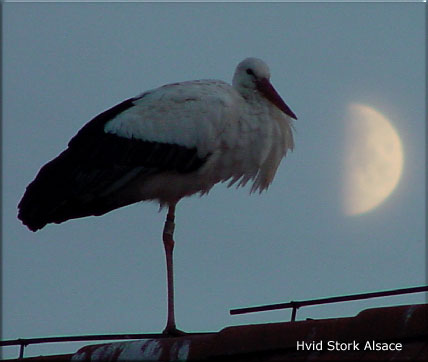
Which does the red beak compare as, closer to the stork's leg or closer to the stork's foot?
the stork's leg

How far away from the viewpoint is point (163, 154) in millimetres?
7141

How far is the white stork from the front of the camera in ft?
23.1

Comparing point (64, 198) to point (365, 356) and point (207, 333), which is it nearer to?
point (207, 333)

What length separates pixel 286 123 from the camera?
7.51 meters

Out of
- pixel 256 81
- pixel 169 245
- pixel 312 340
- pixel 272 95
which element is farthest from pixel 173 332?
pixel 312 340

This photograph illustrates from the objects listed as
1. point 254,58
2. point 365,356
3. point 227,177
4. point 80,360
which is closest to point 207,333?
point 80,360

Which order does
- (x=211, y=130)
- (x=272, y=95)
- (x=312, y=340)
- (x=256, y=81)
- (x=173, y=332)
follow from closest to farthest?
1. (x=312, y=340)
2. (x=173, y=332)
3. (x=211, y=130)
4. (x=272, y=95)
5. (x=256, y=81)

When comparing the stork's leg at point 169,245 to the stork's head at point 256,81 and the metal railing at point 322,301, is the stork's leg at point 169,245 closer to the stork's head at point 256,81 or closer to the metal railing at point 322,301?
the stork's head at point 256,81

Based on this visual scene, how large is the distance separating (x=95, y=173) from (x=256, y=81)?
1623mm

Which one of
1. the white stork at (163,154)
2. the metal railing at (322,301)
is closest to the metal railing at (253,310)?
the metal railing at (322,301)

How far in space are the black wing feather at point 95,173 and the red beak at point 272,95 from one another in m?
0.93

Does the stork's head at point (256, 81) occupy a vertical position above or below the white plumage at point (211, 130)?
above

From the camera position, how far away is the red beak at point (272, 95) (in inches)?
296

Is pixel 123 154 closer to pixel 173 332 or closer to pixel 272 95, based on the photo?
pixel 272 95
